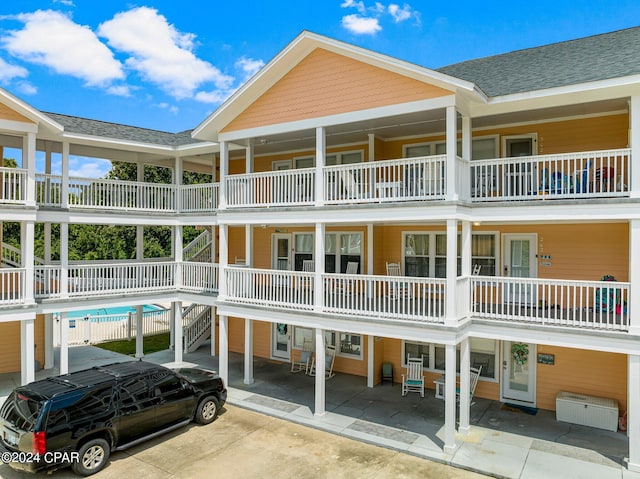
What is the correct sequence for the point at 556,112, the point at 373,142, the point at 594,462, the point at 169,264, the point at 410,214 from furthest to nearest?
1. the point at 169,264
2. the point at 373,142
3. the point at 556,112
4. the point at 410,214
5. the point at 594,462

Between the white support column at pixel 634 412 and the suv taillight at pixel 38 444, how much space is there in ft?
37.4

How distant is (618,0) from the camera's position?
49.6 ft

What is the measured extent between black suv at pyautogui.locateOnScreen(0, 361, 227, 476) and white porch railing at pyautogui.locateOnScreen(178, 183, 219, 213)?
663 centimetres

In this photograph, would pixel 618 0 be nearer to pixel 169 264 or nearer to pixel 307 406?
pixel 307 406

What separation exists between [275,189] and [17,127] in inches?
291

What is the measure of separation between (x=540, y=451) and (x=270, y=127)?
10.7m

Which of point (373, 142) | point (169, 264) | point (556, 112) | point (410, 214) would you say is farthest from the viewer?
point (169, 264)

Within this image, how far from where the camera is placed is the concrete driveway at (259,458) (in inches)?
365

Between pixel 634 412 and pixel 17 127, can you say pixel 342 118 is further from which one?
pixel 634 412

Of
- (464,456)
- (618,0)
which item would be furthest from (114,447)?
(618,0)

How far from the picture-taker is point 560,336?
9.94 m

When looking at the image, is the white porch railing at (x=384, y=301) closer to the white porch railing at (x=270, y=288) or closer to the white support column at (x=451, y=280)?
the white support column at (x=451, y=280)

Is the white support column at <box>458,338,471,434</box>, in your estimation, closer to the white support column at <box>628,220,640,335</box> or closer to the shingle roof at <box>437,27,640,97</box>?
the white support column at <box>628,220,640,335</box>

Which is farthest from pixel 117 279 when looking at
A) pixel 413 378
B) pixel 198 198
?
pixel 413 378
